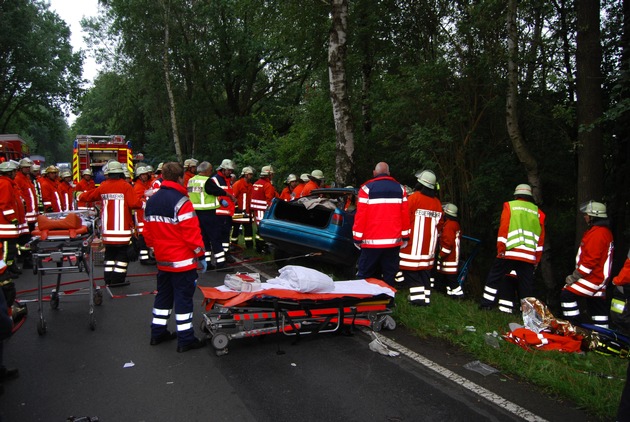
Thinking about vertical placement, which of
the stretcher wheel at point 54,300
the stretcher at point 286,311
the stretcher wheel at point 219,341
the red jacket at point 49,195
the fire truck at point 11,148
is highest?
the fire truck at point 11,148

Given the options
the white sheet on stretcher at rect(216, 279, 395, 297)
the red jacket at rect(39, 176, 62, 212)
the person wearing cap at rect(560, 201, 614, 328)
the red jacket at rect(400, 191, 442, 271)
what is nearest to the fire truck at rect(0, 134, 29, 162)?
the red jacket at rect(39, 176, 62, 212)

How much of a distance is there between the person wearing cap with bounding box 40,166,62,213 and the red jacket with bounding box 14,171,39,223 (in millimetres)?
1603

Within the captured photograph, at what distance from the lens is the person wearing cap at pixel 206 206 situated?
8.24 m

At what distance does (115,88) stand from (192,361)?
109ft

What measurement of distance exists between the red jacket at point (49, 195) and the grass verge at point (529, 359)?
9.39m

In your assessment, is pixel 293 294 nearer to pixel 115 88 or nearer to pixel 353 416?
pixel 353 416

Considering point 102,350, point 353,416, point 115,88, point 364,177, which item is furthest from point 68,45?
point 353,416

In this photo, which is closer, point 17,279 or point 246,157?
point 17,279

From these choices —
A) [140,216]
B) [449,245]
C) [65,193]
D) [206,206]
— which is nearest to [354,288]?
[449,245]

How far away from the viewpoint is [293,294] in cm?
492

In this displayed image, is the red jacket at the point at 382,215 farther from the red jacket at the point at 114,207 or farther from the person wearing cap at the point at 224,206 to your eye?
the red jacket at the point at 114,207

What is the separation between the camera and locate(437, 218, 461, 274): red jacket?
25.7ft

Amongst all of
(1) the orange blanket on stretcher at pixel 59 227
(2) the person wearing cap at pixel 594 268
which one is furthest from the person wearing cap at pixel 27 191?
(2) the person wearing cap at pixel 594 268

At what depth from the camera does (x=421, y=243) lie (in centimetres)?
651
